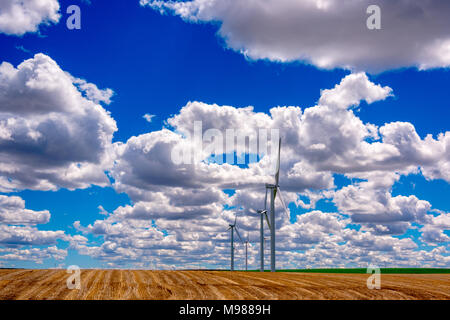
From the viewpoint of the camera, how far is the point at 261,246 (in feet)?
451

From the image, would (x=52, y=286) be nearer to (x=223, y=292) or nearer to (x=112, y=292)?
(x=112, y=292)

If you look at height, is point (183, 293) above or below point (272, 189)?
below

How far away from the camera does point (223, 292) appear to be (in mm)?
33188
